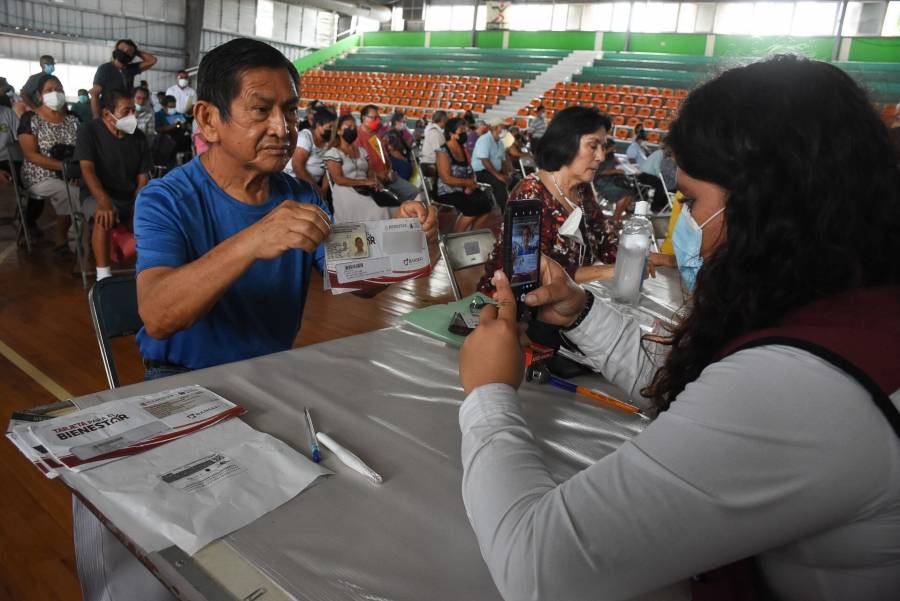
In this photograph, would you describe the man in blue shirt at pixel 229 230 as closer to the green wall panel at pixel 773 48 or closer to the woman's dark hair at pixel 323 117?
the green wall panel at pixel 773 48

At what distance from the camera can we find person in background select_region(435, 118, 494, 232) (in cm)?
672

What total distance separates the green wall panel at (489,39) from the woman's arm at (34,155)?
2022 cm

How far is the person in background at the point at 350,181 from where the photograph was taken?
5.72 metres

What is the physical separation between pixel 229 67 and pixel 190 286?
1.81ft

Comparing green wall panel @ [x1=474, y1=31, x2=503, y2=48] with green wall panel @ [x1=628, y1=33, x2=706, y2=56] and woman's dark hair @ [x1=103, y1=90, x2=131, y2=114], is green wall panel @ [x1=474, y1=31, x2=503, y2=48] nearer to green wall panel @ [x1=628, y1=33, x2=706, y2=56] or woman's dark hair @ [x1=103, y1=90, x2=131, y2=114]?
green wall panel @ [x1=628, y1=33, x2=706, y2=56]

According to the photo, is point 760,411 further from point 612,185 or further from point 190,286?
point 612,185

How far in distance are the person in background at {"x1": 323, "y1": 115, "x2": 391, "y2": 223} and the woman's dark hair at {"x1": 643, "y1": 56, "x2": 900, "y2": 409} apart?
4.90 meters

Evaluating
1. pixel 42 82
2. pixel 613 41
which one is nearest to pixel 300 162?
pixel 42 82

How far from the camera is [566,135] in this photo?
292 centimetres

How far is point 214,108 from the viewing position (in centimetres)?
154

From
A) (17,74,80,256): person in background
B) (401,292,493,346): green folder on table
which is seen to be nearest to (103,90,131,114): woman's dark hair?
(17,74,80,256): person in background

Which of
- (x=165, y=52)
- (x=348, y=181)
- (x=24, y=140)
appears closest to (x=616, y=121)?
(x=348, y=181)

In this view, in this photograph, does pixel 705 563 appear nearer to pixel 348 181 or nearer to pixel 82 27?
pixel 348 181

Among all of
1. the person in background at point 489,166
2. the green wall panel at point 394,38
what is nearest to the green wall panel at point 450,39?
the green wall panel at point 394,38
